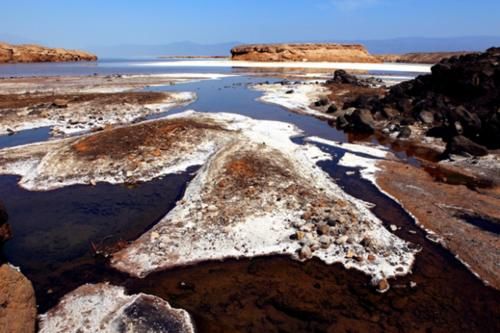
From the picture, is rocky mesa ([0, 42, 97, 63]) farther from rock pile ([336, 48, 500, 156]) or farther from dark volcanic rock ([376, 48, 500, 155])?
dark volcanic rock ([376, 48, 500, 155])

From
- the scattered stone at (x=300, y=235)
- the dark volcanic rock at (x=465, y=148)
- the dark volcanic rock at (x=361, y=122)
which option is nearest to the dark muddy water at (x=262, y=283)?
the scattered stone at (x=300, y=235)

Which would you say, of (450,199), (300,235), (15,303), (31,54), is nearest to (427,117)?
(450,199)

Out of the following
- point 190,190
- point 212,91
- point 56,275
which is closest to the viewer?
point 56,275

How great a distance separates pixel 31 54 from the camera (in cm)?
12619

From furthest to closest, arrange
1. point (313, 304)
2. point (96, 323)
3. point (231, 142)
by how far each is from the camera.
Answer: point (231, 142), point (313, 304), point (96, 323)

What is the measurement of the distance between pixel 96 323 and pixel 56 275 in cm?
254

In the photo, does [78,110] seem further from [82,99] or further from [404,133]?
[404,133]

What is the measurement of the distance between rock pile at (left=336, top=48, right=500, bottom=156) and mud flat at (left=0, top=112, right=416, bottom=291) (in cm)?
867

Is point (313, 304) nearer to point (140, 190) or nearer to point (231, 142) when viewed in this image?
point (140, 190)

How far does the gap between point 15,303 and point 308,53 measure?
115 m

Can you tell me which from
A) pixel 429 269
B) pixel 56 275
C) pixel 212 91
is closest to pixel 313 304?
pixel 429 269

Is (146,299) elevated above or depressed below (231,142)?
below

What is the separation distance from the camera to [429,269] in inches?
385

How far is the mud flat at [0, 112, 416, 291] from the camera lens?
10.4 m
